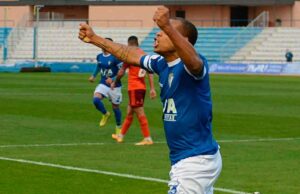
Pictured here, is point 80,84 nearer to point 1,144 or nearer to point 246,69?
point 246,69

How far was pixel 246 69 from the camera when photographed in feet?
195

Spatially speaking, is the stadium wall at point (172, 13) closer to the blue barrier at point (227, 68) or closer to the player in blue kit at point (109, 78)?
the blue barrier at point (227, 68)

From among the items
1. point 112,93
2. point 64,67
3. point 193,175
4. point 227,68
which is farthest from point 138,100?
point 64,67

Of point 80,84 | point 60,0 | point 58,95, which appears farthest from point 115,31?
point 58,95

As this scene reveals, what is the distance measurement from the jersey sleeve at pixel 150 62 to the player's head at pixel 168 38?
0.47m

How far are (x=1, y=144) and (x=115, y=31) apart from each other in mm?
57752

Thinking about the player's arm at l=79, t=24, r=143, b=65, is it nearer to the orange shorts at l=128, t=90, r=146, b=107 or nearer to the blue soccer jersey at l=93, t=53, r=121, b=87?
the orange shorts at l=128, t=90, r=146, b=107

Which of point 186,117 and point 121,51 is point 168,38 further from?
point 121,51

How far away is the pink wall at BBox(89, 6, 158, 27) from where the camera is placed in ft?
262

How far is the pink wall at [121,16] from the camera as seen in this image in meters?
79.7

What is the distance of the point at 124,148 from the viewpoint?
17594 mm

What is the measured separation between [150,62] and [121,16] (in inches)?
2851

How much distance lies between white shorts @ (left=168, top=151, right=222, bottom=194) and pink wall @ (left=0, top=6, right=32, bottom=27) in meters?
76.0

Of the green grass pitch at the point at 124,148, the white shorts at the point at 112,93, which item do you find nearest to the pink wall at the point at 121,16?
the green grass pitch at the point at 124,148
